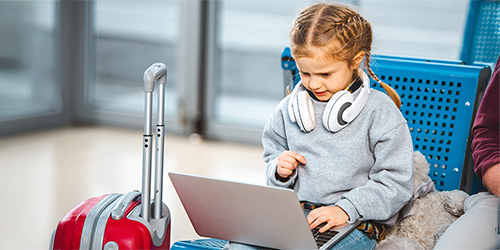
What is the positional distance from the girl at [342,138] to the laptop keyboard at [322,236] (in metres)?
0.02

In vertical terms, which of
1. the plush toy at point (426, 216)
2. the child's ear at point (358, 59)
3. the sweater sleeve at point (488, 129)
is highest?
the child's ear at point (358, 59)

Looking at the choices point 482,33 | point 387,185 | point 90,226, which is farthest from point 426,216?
point 90,226

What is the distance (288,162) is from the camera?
1.17m

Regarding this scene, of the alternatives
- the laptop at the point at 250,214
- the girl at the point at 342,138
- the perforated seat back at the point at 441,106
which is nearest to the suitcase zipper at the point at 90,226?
the laptop at the point at 250,214

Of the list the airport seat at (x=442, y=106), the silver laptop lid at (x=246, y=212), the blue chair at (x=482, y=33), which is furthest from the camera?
the blue chair at (x=482, y=33)

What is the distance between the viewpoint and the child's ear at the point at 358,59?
3.84 feet

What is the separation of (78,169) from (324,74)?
80.2 inches

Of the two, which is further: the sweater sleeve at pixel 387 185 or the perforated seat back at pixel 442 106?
the perforated seat back at pixel 442 106

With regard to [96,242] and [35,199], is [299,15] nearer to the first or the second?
[96,242]

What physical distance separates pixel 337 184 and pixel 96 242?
58 cm

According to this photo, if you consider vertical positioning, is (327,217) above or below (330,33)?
below

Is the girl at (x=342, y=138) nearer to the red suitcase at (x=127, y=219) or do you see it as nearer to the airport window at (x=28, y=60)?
the red suitcase at (x=127, y=219)

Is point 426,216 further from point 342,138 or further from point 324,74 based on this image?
point 324,74

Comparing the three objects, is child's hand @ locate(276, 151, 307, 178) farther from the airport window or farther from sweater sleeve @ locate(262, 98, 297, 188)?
the airport window
